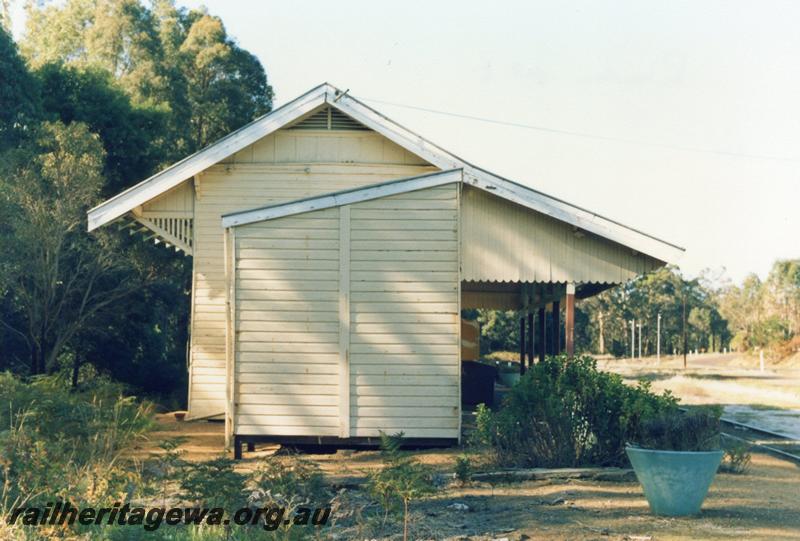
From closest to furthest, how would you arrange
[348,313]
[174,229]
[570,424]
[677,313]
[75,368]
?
1. [570,424]
2. [348,313]
3. [174,229]
4. [75,368]
5. [677,313]

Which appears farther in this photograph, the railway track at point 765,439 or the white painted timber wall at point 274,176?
the white painted timber wall at point 274,176

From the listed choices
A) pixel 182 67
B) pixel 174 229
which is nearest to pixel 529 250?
pixel 174 229

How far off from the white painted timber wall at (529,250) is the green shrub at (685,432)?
18.9 ft

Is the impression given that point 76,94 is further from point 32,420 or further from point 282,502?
point 282,502

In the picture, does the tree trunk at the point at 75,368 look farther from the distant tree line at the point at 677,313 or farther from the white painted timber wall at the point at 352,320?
the distant tree line at the point at 677,313

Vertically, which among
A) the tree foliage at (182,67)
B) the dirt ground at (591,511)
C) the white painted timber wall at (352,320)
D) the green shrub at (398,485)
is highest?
the tree foliage at (182,67)

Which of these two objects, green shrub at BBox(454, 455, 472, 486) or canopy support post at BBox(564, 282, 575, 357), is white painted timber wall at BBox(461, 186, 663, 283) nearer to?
canopy support post at BBox(564, 282, 575, 357)

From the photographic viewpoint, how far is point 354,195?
13.6 meters

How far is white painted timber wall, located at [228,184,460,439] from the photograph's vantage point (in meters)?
13.4

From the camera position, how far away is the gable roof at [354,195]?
13.4 metres

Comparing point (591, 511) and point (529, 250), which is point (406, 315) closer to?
point (529, 250)

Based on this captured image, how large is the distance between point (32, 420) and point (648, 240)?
9.06m

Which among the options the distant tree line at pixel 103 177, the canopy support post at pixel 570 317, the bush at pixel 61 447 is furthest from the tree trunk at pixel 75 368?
the canopy support post at pixel 570 317

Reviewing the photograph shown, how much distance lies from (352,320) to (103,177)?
30.9ft
